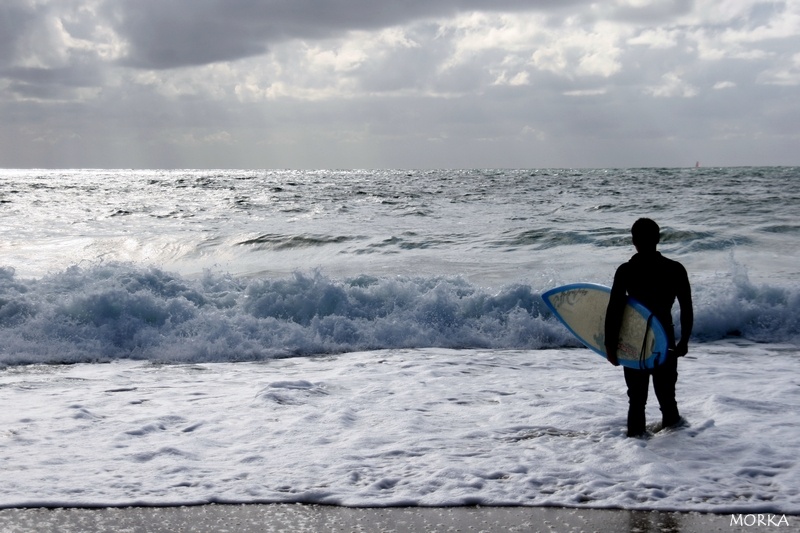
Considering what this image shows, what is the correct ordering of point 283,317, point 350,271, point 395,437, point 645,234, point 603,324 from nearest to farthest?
point 645,234 < point 395,437 < point 603,324 < point 283,317 < point 350,271

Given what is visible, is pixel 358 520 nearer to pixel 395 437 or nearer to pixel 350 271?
pixel 395 437

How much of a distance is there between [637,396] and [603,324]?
66cm

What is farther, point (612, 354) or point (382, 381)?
point (382, 381)

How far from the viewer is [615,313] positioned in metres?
4.81

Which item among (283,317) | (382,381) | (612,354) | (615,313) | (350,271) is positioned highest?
(615,313)

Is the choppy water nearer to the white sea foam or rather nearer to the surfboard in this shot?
the white sea foam

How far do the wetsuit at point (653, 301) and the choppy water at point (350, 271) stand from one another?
4232 mm

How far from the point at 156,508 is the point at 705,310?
7.87 m

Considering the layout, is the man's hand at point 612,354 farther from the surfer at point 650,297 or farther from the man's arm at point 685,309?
the man's arm at point 685,309

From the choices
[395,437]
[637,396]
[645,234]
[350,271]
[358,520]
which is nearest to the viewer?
[358,520]

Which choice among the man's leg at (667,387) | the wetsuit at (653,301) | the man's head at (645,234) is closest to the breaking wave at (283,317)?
the man's leg at (667,387)

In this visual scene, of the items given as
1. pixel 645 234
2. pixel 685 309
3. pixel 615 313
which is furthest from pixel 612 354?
pixel 645 234

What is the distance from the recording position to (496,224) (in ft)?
69.1

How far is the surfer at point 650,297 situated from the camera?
4.69m
